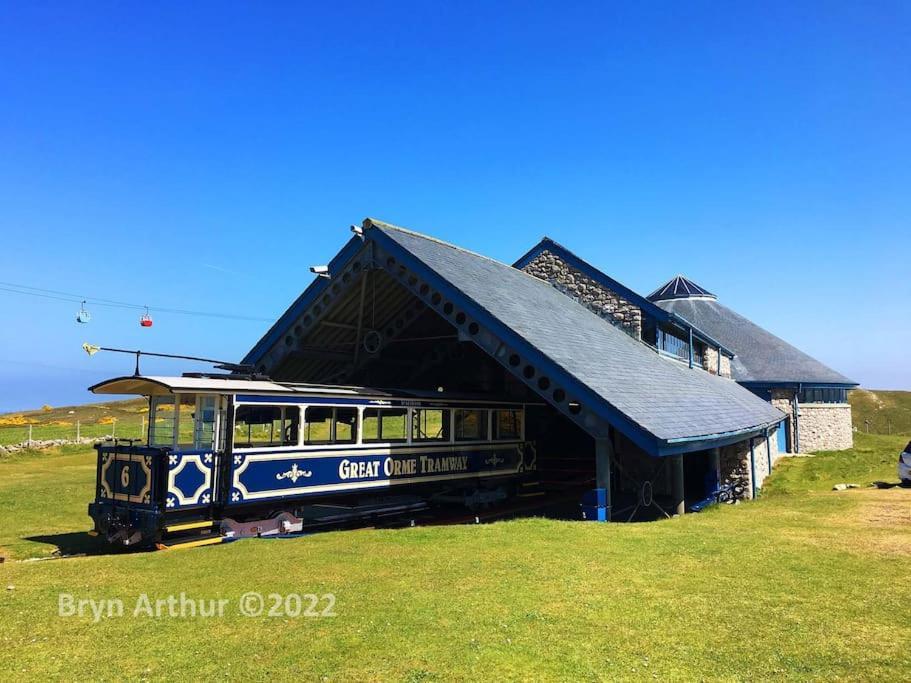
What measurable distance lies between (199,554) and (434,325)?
12.8 meters

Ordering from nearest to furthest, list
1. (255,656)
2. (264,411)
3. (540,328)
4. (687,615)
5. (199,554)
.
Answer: (255,656)
(687,615)
(199,554)
(264,411)
(540,328)

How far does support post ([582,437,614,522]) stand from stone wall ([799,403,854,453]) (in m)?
30.0

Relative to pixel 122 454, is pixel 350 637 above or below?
below

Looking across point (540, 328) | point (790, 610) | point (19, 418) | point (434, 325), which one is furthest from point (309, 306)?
point (19, 418)

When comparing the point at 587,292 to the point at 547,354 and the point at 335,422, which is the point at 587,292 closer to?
the point at 547,354

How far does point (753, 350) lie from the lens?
41.8 m

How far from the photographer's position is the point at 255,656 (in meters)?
5.89

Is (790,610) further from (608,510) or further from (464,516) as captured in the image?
(464,516)

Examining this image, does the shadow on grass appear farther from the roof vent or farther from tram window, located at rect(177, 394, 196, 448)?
the roof vent

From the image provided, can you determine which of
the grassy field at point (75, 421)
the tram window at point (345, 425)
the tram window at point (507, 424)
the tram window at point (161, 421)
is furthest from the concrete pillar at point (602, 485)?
the grassy field at point (75, 421)

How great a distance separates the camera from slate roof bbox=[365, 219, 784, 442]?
14211 mm

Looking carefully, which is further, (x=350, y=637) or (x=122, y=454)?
(x=122, y=454)

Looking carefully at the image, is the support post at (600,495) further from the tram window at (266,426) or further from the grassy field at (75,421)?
the grassy field at (75,421)

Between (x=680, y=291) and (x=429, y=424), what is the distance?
118 feet
